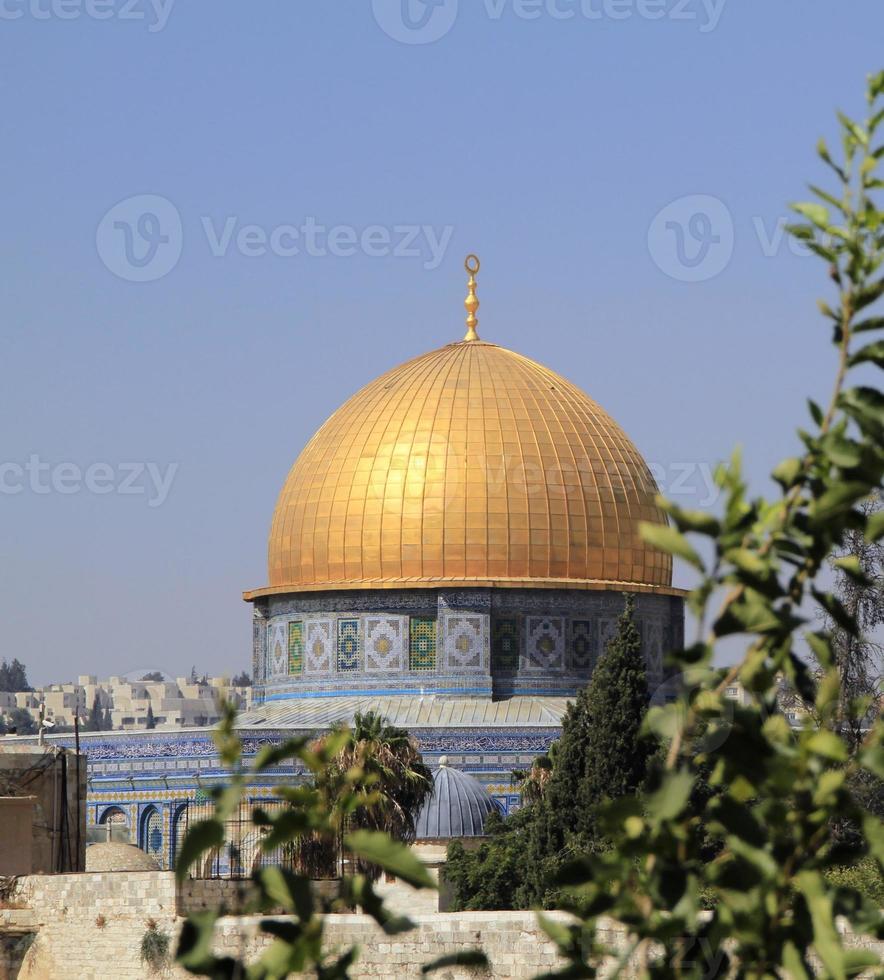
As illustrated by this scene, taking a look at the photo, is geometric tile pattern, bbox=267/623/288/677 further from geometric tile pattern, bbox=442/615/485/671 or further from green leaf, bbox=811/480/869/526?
green leaf, bbox=811/480/869/526

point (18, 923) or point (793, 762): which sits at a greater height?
point (793, 762)

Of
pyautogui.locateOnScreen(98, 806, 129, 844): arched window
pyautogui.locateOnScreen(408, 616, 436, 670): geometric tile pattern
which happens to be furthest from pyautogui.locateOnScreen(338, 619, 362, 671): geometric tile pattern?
pyautogui.locateOnScreen(98, 806, 129, 844): arched window

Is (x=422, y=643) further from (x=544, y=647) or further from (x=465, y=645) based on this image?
(x=544, y=647)

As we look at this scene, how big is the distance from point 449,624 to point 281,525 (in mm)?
4282

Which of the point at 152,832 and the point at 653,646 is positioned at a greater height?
the point at 653,646

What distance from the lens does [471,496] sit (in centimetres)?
3591

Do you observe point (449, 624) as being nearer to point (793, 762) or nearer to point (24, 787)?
point (24, 787)

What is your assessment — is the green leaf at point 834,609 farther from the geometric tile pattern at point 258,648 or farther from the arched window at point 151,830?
the geometric tile pattern at point 258,648

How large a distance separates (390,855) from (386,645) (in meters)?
31.9

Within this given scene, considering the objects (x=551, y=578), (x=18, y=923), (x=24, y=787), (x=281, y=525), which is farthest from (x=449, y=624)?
(x=18, y=923)

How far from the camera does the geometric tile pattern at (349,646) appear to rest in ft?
117

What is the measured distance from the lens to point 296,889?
367 centimetres

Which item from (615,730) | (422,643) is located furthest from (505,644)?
(615,730)

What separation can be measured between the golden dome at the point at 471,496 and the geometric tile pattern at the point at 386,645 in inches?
25.9
